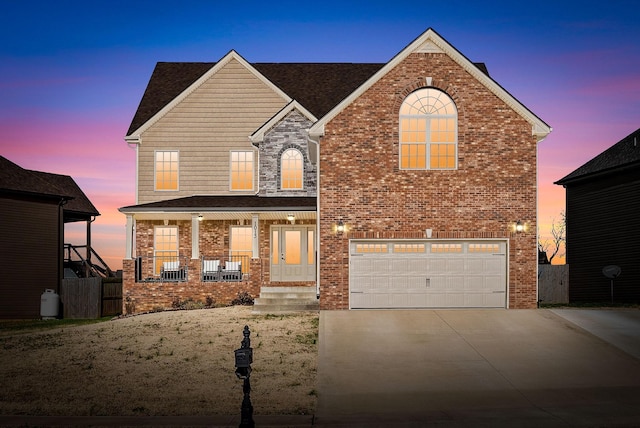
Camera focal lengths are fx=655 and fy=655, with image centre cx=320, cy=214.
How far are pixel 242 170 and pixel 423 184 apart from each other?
33.3 ft

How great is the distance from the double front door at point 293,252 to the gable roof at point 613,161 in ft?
42.4

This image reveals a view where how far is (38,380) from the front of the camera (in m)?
13.1

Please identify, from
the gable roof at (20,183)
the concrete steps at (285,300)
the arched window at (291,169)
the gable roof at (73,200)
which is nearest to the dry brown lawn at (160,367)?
the concrete steps at (285,300)

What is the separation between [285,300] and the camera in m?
21.6

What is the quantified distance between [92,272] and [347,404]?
85.3 ft

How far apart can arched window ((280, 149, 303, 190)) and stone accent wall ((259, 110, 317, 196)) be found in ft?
0.50

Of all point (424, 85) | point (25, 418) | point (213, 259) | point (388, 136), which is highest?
point (424, 85)

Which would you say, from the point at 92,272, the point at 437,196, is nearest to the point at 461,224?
the point at 437,196

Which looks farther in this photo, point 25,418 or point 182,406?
point 182,406

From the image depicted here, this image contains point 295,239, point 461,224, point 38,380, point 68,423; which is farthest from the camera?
point 295,239

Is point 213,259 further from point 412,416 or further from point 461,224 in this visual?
point 412,416

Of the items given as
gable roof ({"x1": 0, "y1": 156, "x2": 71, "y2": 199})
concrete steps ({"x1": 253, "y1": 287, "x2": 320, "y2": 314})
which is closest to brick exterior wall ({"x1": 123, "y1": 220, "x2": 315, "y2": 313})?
concrete steps ({"x1": 253, "y1": 287, "x2": 320, "y2": 314})

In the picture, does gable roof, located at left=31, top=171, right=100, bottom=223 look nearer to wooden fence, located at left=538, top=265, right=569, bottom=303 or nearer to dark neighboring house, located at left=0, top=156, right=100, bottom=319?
dark neighboring house, located at left=0, top=156, right=100, bottom=319

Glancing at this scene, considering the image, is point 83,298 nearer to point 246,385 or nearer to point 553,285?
point 553,285
